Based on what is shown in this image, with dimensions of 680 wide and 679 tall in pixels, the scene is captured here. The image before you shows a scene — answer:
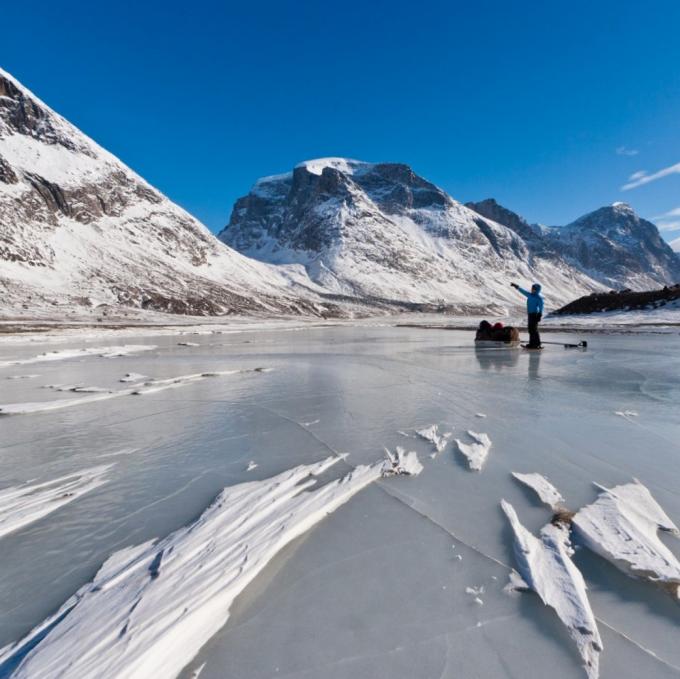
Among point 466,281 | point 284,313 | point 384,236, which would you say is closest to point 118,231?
point 284,313

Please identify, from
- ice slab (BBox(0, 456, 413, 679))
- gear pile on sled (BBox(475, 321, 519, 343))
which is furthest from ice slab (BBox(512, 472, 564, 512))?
gear pile on sled (BBox(475, 321, 519, 343))

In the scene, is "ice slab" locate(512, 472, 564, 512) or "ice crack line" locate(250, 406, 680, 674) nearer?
"ice crack line" locate(250, 406, 680, 674)

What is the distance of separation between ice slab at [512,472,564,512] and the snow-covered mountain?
7894 centimetres

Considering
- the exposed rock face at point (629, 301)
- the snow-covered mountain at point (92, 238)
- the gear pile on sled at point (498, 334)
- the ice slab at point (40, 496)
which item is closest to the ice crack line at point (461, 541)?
the ice slab at point (40, 496)

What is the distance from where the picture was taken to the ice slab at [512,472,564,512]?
3.37 m

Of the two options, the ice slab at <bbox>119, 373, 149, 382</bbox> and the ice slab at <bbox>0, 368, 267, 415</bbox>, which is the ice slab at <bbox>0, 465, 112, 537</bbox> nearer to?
the ice slab at <bbox>0, 368, 267, 415</bbox>

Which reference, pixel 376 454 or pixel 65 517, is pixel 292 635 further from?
pixel 376 454

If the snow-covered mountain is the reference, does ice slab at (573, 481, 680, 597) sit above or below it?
below

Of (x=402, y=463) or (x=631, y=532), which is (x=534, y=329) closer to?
(x=402, y=463)

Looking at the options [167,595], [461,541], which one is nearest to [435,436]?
[461,541]

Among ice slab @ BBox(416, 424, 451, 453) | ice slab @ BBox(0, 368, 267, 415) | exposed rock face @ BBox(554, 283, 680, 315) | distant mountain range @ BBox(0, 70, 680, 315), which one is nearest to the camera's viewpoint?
ice slab @ BBox(416, 424, 451, 453)

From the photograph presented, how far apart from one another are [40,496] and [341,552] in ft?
9.47

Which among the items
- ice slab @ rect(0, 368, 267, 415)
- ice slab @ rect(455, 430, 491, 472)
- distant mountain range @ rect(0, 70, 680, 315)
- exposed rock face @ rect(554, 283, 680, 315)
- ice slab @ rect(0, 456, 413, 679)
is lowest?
ice slab @ rect(455, 430, 491, 472)

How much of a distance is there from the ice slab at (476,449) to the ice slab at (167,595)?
158cm
